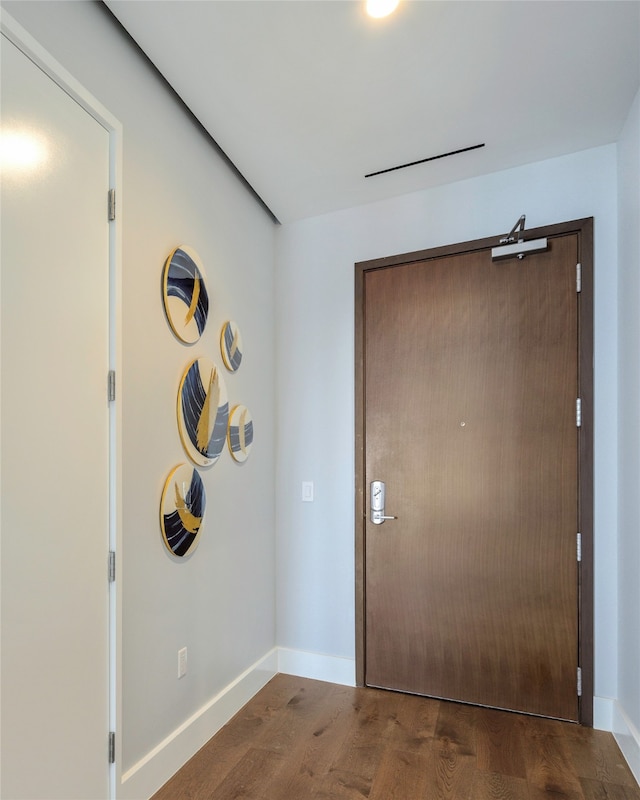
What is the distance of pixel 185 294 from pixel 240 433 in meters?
0.76

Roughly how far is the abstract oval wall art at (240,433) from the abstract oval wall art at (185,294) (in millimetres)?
487

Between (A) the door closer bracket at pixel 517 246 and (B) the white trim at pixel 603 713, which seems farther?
(A) the door closer bracket at pixel 517 246

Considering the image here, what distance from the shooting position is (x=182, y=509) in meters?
1.88

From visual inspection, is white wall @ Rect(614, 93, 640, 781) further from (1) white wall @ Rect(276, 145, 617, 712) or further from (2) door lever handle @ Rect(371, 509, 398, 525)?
(2) door lever handle @ Rect(371, 509, 398, 525)

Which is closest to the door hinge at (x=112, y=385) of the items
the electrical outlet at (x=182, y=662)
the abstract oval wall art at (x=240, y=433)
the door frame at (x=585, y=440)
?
the abstract oval wall art at (x=240, y=433)

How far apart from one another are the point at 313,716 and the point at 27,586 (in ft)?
5.11

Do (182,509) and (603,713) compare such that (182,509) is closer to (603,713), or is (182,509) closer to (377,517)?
(377,517)

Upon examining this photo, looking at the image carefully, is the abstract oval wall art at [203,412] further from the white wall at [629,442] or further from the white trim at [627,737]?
the white trim at [627,737]

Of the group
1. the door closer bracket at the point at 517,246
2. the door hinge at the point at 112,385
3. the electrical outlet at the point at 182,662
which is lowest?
the electrical outlet at the point at 182,662

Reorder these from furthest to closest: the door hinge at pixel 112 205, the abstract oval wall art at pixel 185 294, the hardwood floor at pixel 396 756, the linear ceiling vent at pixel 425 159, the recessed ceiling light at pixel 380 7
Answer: the linear ceiling vent at pixel 425 159
the abstract oval wall art at pixel 185 294
the hardwood floor at pixel 396 756
the door hinge at pixel 112 205
the recessed ceiling light at pixel 380 7

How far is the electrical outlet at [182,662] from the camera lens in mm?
1845

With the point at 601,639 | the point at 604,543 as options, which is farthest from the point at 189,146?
the point at 601,639

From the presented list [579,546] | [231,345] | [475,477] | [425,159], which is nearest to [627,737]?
[579,546]

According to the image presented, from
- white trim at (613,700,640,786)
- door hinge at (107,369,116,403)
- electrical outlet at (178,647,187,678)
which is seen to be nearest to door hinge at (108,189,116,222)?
door hinge at (107,369,116,403)
